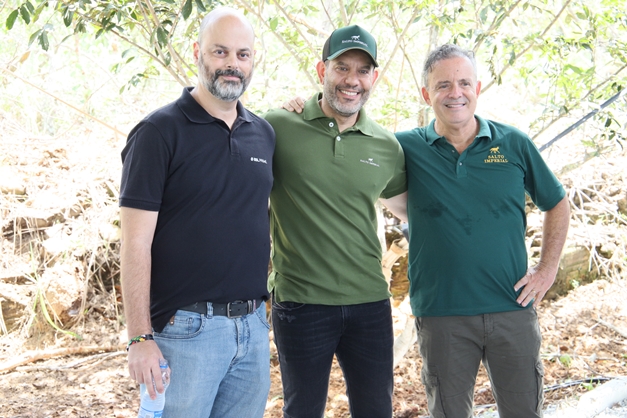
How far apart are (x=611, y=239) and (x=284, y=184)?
4155mm

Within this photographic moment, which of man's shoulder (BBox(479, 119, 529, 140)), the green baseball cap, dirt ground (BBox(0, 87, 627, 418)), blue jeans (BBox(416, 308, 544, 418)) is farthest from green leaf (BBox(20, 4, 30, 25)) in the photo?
dirt ground (BBox(0, 87, 627, 418))

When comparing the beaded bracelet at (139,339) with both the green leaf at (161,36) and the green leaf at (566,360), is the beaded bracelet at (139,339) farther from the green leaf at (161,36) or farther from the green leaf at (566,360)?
the green leaf at (566,360)

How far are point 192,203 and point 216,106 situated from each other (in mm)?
434

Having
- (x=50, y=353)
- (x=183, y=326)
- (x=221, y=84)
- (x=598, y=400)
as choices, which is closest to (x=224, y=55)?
(x=221, y=84)

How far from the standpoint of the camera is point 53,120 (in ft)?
24.8

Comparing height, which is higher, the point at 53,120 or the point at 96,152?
the point at 53,120

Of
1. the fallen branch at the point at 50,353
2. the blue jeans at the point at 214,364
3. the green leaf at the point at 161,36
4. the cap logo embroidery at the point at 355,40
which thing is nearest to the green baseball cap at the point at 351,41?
the cap logo embroidery at the point at 355,40

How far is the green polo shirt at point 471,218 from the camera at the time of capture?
280cm

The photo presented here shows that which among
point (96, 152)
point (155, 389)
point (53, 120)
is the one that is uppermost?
point (53, 120)

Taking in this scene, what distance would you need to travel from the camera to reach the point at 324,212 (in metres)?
2.71

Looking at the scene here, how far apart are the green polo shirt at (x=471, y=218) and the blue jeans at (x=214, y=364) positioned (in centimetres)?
93

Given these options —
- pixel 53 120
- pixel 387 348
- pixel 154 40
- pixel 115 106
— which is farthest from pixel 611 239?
pixel 53 120

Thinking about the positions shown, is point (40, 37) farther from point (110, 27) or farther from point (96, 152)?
point (96, 152)

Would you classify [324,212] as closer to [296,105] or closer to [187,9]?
[296,105]
